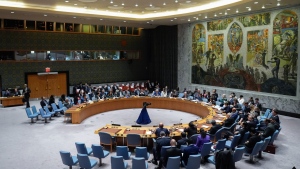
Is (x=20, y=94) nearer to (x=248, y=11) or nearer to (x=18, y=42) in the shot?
(x=18, y=42)

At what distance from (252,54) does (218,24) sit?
365 cm

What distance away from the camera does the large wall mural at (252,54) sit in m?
15.3

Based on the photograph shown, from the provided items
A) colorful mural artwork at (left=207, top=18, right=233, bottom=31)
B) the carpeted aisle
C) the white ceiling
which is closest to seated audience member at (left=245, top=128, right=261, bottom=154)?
the carpeted aisle

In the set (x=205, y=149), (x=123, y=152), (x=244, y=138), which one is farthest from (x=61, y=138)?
(x=244, y=138)

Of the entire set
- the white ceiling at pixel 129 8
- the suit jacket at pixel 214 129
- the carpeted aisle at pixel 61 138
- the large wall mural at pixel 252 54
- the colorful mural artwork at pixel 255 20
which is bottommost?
the carpeted aisle at pixel 61 138

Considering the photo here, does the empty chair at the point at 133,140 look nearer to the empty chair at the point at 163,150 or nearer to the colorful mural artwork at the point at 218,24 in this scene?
the empty chair at the point at 163,150

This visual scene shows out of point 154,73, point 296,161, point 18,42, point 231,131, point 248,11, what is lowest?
point 296,161

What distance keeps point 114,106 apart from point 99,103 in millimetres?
1464

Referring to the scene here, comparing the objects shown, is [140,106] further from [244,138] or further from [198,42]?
[244,138]

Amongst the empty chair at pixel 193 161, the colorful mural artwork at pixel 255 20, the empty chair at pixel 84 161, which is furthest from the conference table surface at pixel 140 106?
the colorful mural artwork at pixel 255 20

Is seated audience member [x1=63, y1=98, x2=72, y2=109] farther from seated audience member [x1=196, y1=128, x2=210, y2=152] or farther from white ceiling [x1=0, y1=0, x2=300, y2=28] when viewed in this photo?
seated audience member [x1=196, y1=128, x2=210, y2=152]

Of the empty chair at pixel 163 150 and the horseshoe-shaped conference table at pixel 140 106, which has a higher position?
the horseshoe-shaped conference table at pixel 140 106

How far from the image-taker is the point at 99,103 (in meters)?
16.5

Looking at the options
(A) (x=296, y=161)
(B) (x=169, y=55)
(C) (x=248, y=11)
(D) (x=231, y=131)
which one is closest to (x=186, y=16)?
(C) (x=248, y=11)
